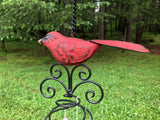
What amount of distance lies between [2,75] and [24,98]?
231cm

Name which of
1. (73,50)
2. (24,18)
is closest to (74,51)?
(73,50)

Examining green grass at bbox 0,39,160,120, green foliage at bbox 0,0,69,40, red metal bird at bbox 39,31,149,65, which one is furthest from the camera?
green foliage at bbox 0,0,69,40

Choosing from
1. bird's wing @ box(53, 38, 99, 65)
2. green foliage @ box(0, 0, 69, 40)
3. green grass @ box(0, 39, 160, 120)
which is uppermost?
green foliage @ box(0, 0, 69, 40)

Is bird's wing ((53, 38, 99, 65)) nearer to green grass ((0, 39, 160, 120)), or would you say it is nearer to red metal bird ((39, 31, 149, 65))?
red metal bird ((39, 31, 149, 65))

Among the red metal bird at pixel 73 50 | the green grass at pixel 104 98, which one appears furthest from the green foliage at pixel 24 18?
the red metal bird at pixel 73 50

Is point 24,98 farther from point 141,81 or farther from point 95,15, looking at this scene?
point 95,15

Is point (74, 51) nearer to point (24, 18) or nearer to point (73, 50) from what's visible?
point (73, 50)

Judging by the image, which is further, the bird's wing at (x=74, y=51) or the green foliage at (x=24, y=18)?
the green foliage at (x=24, y=18)

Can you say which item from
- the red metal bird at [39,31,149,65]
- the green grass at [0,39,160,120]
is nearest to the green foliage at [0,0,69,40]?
the green grass at [0,39,160,120]

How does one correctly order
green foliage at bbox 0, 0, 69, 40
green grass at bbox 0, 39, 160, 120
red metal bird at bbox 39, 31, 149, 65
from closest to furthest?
red metal bird at bbox 39, 31, 149, 65 < green grass at bbox 0, 39, 160, 120 < green foliage at bbox 0, 0, 69, 40

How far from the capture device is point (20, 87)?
4.46m

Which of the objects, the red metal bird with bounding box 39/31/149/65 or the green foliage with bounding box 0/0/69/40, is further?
the green foliage with bounding box 0/0/69/40

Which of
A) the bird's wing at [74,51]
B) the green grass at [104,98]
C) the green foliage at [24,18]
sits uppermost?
the green foliage at [24,18]

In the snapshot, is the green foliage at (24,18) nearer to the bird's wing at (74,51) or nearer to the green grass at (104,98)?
the green grass at (104,98)
